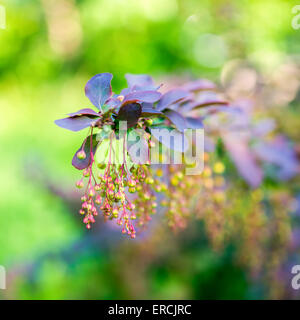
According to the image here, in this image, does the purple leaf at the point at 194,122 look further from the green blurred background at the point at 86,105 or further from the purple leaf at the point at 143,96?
the green blurred background at the point at 86,105

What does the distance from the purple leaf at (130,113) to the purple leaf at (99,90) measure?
5 cm

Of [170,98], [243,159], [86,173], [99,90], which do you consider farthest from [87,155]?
[243,159]

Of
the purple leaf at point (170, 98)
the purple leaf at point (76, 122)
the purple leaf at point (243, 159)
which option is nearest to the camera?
the purple leaf at point (76, 122)

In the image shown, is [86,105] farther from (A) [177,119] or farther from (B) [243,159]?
(A) [177,119]

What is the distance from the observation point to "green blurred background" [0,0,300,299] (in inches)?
79.6

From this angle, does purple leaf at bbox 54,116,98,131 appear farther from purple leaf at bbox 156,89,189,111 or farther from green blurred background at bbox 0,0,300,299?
green blurred background at bbox 0,0,300,299

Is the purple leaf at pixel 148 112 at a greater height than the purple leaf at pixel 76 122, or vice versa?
the purple leaf at pixel 148 112

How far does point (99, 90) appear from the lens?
75cm

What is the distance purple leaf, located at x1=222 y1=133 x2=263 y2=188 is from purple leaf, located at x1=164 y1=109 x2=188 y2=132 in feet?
1.14

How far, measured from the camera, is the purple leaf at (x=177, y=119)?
0.80 metres

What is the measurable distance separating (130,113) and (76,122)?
113 millimetres

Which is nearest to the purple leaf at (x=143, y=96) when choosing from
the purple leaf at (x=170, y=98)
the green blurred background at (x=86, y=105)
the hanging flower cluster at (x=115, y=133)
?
the hanging flower cluster at (x=115, y=133)

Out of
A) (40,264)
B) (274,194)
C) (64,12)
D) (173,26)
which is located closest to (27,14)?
(64,12)
